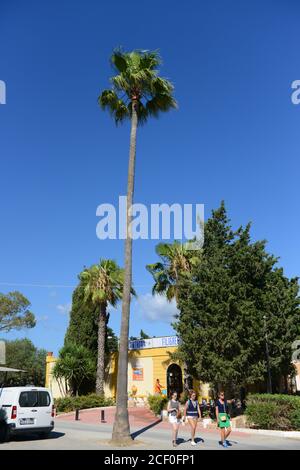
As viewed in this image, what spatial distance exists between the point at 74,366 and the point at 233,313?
1537cm

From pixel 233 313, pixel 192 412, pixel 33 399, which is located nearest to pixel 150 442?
pixel 192 412

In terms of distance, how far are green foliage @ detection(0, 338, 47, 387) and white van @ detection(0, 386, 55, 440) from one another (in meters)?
43.1

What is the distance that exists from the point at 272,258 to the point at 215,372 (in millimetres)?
6780

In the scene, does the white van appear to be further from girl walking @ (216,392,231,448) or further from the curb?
the curb

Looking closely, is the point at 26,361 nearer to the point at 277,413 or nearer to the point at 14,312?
the point at 14,312

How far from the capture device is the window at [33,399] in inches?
540

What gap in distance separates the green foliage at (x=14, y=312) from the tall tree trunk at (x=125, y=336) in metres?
34.5

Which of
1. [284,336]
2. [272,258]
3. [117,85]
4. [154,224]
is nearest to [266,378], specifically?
[284,336]

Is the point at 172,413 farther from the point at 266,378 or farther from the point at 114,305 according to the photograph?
the point at 114,305

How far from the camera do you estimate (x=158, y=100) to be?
56.2ft

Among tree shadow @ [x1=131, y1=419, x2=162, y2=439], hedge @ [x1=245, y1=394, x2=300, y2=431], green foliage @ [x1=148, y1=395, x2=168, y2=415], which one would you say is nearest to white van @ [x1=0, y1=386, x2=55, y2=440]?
tree shadow @ [x1=131, y1=419, x2=162, y2=439]

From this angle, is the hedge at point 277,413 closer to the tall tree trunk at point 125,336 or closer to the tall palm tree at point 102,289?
the tall tree trunk at point 125,336

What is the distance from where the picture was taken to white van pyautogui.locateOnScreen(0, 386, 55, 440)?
1326cm

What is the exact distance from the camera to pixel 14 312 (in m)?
46.9
